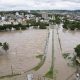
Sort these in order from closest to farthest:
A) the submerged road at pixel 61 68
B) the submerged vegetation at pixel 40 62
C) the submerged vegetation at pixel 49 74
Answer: the submerged vegetation at pixel 49 74
the submerged road at pixel 61 68
the submerged vegetation at pixel 40 62

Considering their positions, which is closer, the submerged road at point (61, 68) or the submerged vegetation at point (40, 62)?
the submerged road at point (61, 68)

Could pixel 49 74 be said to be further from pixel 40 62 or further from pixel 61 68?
pixel 40 62

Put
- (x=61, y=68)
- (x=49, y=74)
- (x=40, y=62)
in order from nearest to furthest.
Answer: (x=49, y=74) < (x=61, y=68) < (x=40, y=62)

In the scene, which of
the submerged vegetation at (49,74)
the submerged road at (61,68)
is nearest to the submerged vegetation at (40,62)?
the submerged road at (61,68)

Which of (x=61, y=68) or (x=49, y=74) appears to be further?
(x=61, y=68)

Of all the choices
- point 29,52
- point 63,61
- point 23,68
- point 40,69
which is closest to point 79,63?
point 63,61

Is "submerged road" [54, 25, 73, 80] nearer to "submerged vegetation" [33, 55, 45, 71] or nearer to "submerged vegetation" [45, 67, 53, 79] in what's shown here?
"submerged vegetation" [45, 67, 53, 79]

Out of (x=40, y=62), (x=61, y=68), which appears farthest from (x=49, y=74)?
(x=40, y=62)

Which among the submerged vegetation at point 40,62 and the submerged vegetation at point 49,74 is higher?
the submerged vegetation at point 49,74

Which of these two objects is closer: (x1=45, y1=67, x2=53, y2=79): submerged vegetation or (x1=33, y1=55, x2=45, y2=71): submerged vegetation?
(x1=45, y1=67, x2=53, y2=79): submerged vegetation

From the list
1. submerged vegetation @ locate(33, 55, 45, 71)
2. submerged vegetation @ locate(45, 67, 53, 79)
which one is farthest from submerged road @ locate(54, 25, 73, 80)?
submerged vegetation @ locate(33, 55, 45, 71)

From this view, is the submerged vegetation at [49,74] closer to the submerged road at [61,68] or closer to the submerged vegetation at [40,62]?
the submerged road at [61,68]
